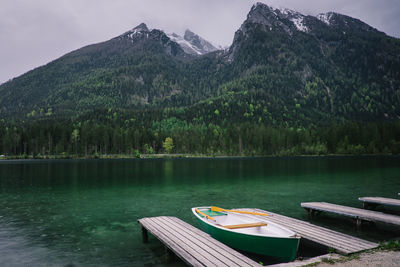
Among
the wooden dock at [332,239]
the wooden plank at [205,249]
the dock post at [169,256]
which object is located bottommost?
the dock post at [169,256]

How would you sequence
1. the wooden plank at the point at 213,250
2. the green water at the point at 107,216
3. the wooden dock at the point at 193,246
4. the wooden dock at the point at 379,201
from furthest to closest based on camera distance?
the wooden dock at the point at 379,201 → the green water at the point at 107,216 → the wooden dock at the point at 193,246 → the wooden plank at the point at 213,250

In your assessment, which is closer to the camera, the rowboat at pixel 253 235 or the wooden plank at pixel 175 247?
the wooden plank at pixel 175 247

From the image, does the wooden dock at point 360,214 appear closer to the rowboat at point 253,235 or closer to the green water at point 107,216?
the green water at point 107,216

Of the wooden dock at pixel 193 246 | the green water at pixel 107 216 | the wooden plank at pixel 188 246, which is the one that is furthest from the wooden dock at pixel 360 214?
the wooden plank at pixel 188 246

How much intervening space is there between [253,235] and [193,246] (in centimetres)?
320

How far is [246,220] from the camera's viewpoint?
663 inches

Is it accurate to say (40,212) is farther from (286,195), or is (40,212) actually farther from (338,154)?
(338,154)

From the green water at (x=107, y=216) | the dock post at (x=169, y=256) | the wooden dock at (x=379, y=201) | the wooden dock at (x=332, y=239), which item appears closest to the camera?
the wooden dock at (x=332, y=239)

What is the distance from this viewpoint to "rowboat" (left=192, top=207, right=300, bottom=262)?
512 inches

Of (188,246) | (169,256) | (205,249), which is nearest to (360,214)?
(205,249)

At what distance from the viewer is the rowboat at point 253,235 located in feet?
42.7

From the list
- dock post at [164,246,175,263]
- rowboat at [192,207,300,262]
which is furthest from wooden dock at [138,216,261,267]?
rowboat at [192,207,300,262]

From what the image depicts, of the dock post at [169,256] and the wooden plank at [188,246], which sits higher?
the wooden plank at [188,246]

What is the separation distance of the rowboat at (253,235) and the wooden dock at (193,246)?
0.84 meters
